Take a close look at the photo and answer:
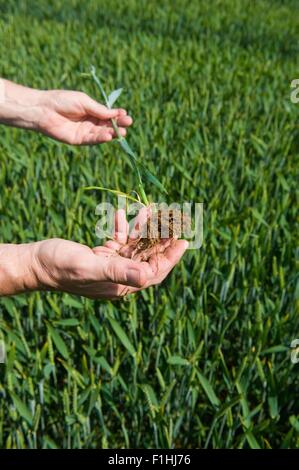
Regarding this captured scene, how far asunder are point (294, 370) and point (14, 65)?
2.85m

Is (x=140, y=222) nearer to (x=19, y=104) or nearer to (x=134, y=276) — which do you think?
(x=134, y=276)

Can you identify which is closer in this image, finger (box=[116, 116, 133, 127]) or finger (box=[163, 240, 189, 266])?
finger (box=[163, 240, 189, 266])

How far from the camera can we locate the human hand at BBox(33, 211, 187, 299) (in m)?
1.03

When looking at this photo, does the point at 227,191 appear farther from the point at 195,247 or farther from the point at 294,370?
the point at 294,370

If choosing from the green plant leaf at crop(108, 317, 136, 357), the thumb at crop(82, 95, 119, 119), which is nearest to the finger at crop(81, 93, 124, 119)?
the thumb at crop(82, 95, 119, 119)

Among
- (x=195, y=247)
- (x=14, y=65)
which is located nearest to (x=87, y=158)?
(x=195, y=247)

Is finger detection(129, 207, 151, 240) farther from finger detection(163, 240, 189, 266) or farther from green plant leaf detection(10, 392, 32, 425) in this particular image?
green plant leaf detection(10, 392, 32, 425)

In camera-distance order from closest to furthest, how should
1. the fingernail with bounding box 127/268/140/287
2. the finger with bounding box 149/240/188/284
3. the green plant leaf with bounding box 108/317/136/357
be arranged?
the fingernail with bounding box 127/268/140/287
the finger with bounding box 149/240/188/284
the green plant leaf with bounding box 108/317/136/357

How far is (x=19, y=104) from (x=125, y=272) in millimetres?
782

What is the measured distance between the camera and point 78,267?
1.07 meters

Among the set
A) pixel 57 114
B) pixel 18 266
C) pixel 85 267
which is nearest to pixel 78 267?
pixel 85 267

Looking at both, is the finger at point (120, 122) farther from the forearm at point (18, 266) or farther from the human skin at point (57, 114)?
the forearm at point (18, 266)

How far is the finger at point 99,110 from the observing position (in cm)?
155

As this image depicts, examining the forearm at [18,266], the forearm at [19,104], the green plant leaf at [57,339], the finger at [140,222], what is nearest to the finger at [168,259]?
the finger at [140,222]
